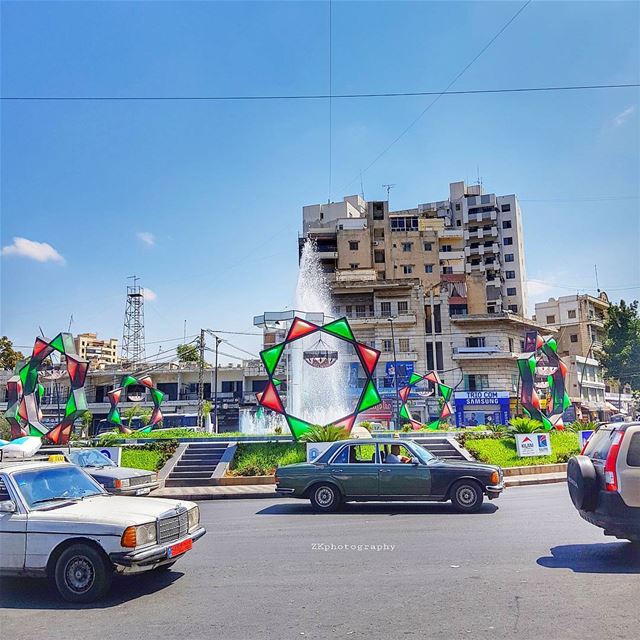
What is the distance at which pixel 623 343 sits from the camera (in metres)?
51.1

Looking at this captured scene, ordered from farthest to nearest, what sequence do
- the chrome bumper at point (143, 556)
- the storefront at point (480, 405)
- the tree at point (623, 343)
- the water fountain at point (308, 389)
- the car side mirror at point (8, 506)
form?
the storefront at point (480, 405), the tree at point (623, 343), the water fountain at point (308, 389), the car side mirror at point (8, 506), the chrome bumper at point (143, 556)

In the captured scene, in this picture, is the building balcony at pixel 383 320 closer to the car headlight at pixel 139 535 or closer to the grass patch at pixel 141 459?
the grass patch at pixel 141 459

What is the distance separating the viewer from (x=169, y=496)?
1571cm

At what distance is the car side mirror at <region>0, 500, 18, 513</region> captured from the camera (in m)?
6.30

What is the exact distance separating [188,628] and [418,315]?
56.0 m

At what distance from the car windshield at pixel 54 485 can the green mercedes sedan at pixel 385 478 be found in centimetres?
530

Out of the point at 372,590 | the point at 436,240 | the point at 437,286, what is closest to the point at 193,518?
the point at 372,590

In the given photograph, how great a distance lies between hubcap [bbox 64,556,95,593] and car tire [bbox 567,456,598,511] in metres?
6.06

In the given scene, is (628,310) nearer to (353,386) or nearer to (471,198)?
(353,386)

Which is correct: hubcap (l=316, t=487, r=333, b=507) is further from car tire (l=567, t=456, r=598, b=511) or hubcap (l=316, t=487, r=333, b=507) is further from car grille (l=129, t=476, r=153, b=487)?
car tire (l=567, t=456, r=598, b=511)

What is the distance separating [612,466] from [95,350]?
100 meters

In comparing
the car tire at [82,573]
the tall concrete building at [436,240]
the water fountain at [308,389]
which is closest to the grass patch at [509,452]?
the water fountain at [308,389]

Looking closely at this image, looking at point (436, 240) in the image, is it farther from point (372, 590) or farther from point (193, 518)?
point (372, 590)

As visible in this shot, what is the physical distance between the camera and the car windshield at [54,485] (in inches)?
259
